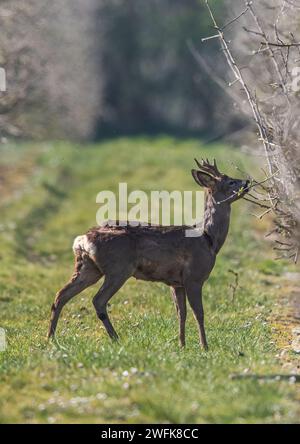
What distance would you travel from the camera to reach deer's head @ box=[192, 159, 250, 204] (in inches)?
445

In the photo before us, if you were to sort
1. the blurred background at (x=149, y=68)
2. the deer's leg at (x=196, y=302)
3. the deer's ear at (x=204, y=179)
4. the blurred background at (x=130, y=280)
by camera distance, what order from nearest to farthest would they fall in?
the blurred background at (x=130, y=280), the deer's leg at (x=196, y=302), the deer's ear at (x=204, y=179), the blurred background at (x=149, y=68)

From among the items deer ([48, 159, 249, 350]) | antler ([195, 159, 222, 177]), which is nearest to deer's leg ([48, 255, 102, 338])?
deer ([48, 159, 249, 350])

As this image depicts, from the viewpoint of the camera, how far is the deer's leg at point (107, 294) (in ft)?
34.8

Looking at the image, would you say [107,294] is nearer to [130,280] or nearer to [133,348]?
[133,348]

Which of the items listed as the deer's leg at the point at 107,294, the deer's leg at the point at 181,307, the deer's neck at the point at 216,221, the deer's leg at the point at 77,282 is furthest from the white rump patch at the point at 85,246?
the deer's neck at the point at 216,221

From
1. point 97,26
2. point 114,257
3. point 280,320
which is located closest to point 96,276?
point 114,257

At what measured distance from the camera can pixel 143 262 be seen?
10.8m

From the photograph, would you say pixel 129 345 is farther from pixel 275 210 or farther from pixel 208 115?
pixel 208 115

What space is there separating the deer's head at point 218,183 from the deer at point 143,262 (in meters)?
0.02

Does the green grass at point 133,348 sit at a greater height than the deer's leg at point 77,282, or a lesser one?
lesser

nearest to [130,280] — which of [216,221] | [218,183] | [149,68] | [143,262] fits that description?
[216,221]

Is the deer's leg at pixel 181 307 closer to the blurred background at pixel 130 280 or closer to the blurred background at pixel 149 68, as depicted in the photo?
the blurred background at pixel 130 280

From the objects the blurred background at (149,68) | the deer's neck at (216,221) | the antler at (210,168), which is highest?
the blurred background at (149,68)

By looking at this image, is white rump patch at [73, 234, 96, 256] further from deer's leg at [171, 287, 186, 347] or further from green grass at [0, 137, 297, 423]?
deer's leg at [171, 287, 186, 347]
